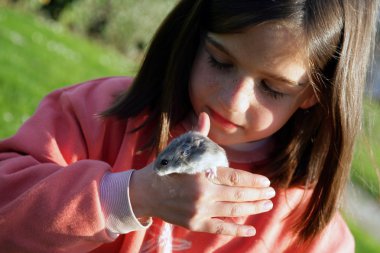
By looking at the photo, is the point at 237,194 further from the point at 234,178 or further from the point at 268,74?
the point at 268,74

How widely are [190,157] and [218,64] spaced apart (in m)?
0.57

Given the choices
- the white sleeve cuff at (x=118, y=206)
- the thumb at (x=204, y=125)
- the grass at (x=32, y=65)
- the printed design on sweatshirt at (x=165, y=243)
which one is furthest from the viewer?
the grass at (x=32, y=65)

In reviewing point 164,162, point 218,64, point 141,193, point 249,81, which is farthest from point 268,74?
point 141,193

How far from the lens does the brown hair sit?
2.35 meters

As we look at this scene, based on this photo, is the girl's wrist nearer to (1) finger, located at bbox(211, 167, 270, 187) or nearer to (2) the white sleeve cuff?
(2) the white sleeve cuff

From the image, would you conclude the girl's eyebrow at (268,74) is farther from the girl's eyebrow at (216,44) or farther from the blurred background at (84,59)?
the blurred background at (84,59)

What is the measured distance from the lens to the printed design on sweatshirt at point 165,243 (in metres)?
2.60

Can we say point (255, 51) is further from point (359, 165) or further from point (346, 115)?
point (359, 165)

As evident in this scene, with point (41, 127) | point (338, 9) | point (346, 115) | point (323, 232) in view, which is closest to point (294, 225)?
point (323, 232)

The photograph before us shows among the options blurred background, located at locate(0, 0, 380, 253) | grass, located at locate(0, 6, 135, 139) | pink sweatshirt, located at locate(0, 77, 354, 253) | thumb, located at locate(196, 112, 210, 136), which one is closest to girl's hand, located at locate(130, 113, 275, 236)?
pink sweatshirt, located at locate(0, 77, 354, 253)

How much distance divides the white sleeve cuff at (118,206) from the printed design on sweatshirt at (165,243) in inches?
19.2

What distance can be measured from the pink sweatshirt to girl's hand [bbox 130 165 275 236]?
0.39 feet

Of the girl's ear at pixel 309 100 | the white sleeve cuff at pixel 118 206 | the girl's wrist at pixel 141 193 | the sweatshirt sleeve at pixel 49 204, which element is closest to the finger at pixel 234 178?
the girl's wrist at pixel 141 193

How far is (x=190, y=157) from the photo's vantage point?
201cm
